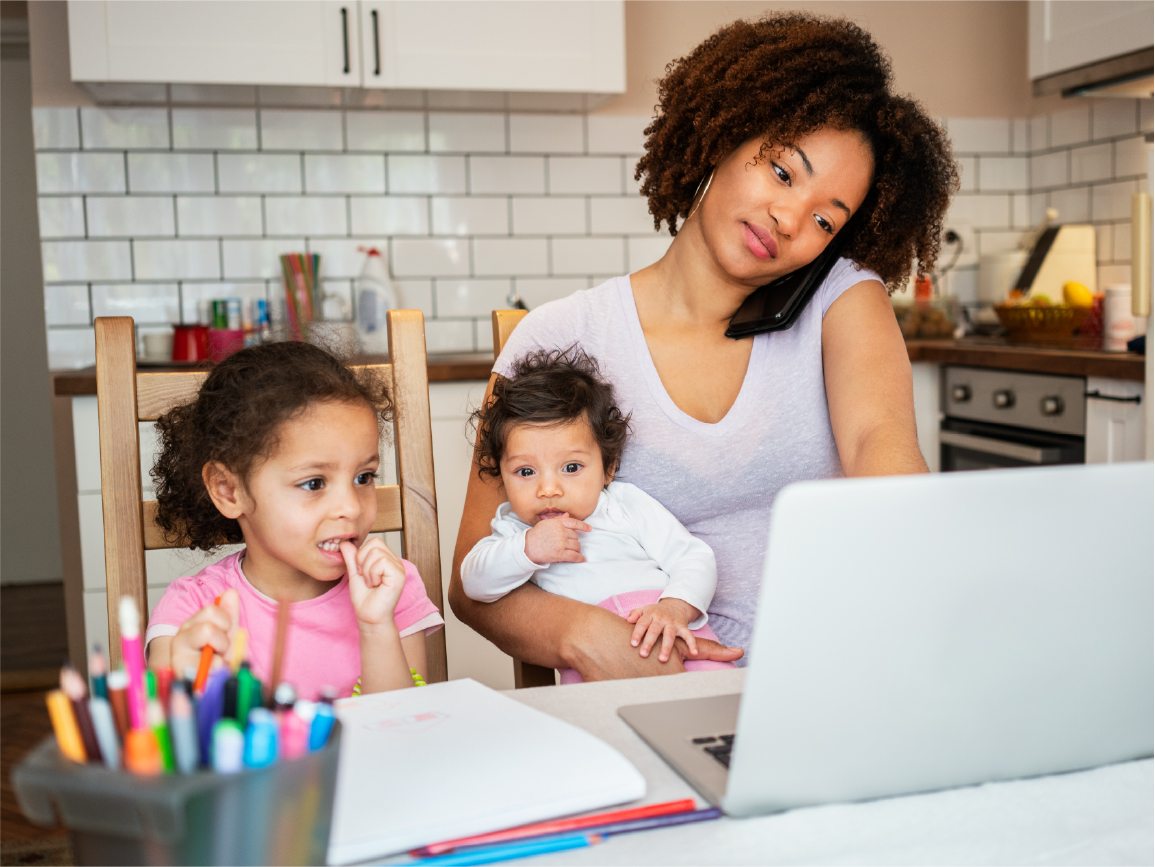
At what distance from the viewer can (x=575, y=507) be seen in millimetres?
1214

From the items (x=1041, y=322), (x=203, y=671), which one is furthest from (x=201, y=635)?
(x=1041, y=322)

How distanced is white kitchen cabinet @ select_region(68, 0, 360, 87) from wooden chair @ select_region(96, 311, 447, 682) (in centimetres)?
164

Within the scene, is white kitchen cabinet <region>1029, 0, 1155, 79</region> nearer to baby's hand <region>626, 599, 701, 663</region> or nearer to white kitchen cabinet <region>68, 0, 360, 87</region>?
white kitchen cabinet <region>68, 0, 360, 87</region>

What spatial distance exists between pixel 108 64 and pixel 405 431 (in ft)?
6.04

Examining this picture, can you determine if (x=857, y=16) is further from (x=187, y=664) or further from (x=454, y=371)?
(x=187, y=664)

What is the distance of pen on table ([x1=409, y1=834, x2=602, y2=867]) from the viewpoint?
1.67 ft

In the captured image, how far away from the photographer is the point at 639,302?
136cm

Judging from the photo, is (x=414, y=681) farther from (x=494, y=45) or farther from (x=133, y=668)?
(x=494, y=45)

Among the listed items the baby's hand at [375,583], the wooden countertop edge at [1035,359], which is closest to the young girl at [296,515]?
the baby's hand at [375,583]

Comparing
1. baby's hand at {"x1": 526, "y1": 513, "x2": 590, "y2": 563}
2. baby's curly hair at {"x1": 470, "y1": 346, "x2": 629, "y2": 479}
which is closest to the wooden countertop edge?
baby's curly hair at {"x1": 470, "y1": 346, "x2": 629, "y2": 479}

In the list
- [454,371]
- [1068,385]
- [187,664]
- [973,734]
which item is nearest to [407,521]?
[187,664]

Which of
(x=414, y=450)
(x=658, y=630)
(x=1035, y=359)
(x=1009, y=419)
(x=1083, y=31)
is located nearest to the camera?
(x=658, y=630)

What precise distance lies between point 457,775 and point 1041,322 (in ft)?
8.22

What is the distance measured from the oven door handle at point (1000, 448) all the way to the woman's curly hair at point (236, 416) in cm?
176
